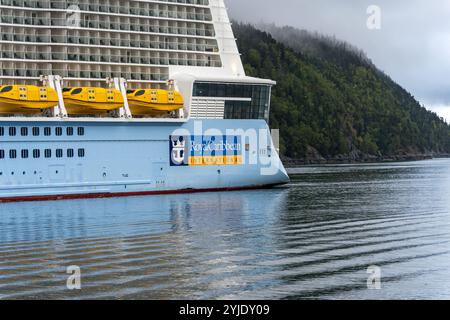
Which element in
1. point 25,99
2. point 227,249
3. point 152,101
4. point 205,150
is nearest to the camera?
point 227,249

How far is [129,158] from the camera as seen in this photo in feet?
177

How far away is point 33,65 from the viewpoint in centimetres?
5488

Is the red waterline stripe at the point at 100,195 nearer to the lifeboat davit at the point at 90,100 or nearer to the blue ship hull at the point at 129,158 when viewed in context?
the blue ship hull at the point at 129,158

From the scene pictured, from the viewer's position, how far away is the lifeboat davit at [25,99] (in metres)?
50.1

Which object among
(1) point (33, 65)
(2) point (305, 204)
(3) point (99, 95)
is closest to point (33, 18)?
(1) point (33, 65)

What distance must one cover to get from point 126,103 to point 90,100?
2680 millimetres

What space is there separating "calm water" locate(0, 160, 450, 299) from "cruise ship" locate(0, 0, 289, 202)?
498 cm

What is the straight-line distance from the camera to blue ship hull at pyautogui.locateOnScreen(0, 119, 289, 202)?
5028 cm

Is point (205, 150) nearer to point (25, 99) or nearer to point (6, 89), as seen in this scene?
point (25, 99)

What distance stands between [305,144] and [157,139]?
123860 mm

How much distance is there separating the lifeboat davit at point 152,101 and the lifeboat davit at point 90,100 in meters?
1.51

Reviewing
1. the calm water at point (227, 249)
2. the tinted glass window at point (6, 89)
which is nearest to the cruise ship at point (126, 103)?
the tinted glass window at point (6, 89)

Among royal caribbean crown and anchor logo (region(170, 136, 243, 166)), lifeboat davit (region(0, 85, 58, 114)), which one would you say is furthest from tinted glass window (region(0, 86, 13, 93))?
royal caribbean crown and anchor logo (region(170, 136, 243, 166))

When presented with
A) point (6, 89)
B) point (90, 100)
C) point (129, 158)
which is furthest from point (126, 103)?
point (6, 89)
